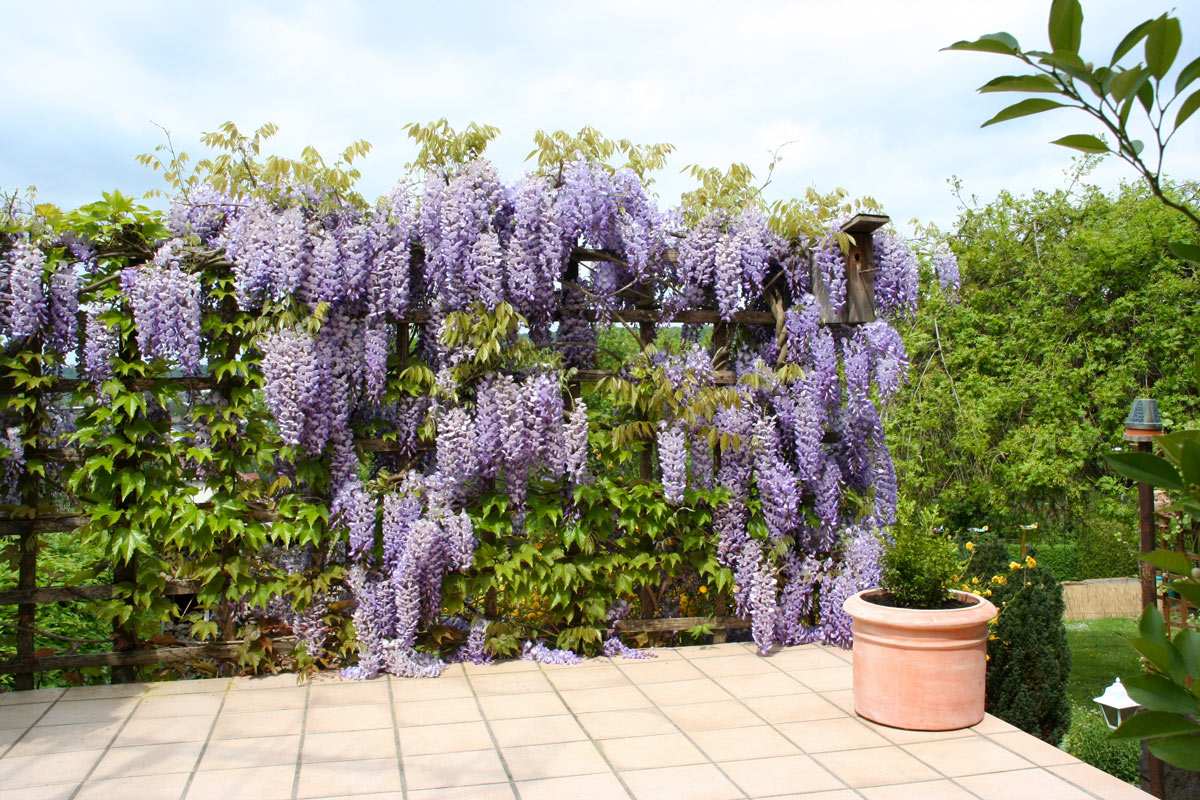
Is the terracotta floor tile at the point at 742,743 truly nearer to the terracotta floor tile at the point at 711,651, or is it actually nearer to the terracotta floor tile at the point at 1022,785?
the terracotta floor tile at the point at 1022,785

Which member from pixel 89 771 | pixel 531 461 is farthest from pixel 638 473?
pixel 89 771

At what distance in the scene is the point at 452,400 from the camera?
161 inches

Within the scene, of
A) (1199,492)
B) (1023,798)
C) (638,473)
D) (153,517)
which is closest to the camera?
(1199,492)

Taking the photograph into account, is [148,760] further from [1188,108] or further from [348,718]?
[1188,108]

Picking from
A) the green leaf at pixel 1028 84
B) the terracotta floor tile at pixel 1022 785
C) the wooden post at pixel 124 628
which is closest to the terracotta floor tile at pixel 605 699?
the terracotta floor tile at pixel 1022 785

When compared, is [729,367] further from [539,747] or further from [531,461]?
[539,747]

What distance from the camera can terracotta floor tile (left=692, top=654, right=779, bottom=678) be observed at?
12.9 ft

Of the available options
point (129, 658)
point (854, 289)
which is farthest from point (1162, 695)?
point (129, 658)

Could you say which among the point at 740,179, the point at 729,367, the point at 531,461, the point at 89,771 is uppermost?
the point at 740,179

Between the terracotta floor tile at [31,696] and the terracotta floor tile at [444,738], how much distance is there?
62.2 inches

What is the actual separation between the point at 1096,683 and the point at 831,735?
4147 millimetres

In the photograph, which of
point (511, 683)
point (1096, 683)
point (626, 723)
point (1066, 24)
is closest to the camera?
point (1066, 24)

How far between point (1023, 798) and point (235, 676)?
3.13m

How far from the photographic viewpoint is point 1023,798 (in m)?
2.71
